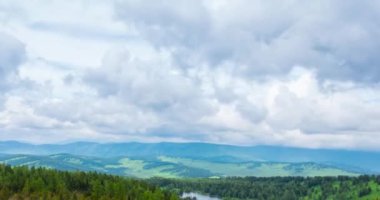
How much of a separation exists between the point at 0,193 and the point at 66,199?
2546 centimetres

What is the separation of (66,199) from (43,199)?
9.42 metres

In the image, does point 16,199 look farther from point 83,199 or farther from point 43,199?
point 83,199

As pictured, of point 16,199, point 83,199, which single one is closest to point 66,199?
point 83,199

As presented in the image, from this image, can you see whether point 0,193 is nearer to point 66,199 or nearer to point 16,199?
point 16,199

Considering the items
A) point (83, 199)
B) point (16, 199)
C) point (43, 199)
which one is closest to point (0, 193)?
point (16, 199)

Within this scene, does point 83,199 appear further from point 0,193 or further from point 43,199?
point 0,193

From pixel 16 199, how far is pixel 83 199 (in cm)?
2601

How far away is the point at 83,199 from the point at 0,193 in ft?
106

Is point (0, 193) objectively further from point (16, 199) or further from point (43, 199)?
point (43, 199)

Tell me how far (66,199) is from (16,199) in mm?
19233

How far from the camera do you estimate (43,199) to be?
7613 inches

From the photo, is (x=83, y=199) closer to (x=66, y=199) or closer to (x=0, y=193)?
(x=66, y=199)

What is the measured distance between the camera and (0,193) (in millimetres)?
199125

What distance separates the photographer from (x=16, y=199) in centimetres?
19925
